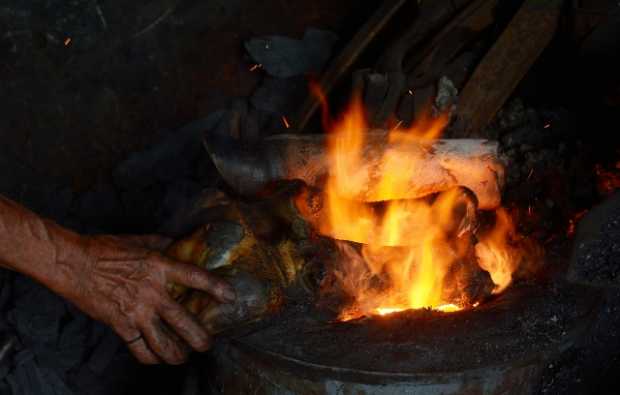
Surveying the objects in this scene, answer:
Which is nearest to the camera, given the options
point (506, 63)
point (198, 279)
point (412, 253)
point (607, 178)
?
point (198, 279)

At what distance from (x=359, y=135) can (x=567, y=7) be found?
4.43 ft

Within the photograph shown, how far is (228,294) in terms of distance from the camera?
7.22 ft

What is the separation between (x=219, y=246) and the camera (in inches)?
92.6

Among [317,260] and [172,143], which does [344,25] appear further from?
[317,260]

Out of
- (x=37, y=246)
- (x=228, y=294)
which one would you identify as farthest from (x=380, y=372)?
(x=37, y=246)

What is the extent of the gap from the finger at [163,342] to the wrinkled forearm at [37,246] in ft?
→ 0.89

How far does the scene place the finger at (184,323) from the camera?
2174mm

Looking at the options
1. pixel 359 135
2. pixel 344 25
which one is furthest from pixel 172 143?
pixel 359 135

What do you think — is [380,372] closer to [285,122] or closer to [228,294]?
[228,294]

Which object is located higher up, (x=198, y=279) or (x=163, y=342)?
(x=198, y=279)

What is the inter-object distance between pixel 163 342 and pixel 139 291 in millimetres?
168

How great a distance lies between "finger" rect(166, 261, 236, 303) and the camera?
2.17 meters

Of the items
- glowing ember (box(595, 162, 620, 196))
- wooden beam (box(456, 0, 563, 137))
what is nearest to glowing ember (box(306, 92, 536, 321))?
glowing ember (box(595, 162, 620, 196))

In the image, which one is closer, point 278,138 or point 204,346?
point 204,346
